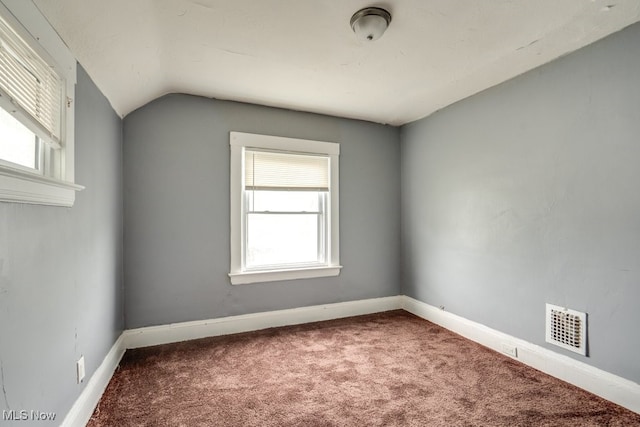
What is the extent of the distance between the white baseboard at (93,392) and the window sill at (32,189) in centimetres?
110

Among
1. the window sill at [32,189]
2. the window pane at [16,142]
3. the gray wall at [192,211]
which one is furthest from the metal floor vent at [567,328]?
the window pane at [16,142]

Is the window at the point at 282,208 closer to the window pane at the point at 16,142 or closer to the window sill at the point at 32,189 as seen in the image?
the window sill at the point at 32,189

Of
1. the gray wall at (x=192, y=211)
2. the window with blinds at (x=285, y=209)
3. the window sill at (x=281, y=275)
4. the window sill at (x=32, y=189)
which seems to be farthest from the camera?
the window with blinds at (x=285, y=209)

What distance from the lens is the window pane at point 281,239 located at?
332 cm

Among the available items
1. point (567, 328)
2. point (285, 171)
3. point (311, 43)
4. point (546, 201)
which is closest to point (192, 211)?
point (285, 171)

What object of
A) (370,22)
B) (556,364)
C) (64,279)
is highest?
(370,22)

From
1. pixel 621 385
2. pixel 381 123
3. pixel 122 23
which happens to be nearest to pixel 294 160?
pixel 381 123

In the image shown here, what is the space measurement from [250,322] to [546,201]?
2855 mm

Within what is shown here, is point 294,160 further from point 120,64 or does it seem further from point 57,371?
point 57,371

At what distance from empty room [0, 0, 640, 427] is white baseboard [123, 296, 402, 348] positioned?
2cm

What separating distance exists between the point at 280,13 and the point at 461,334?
3129 mm

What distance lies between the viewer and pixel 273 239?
3412 millimetres

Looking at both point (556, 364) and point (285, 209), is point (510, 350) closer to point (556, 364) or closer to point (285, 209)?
point (556, 364)

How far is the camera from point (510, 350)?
257 cm
